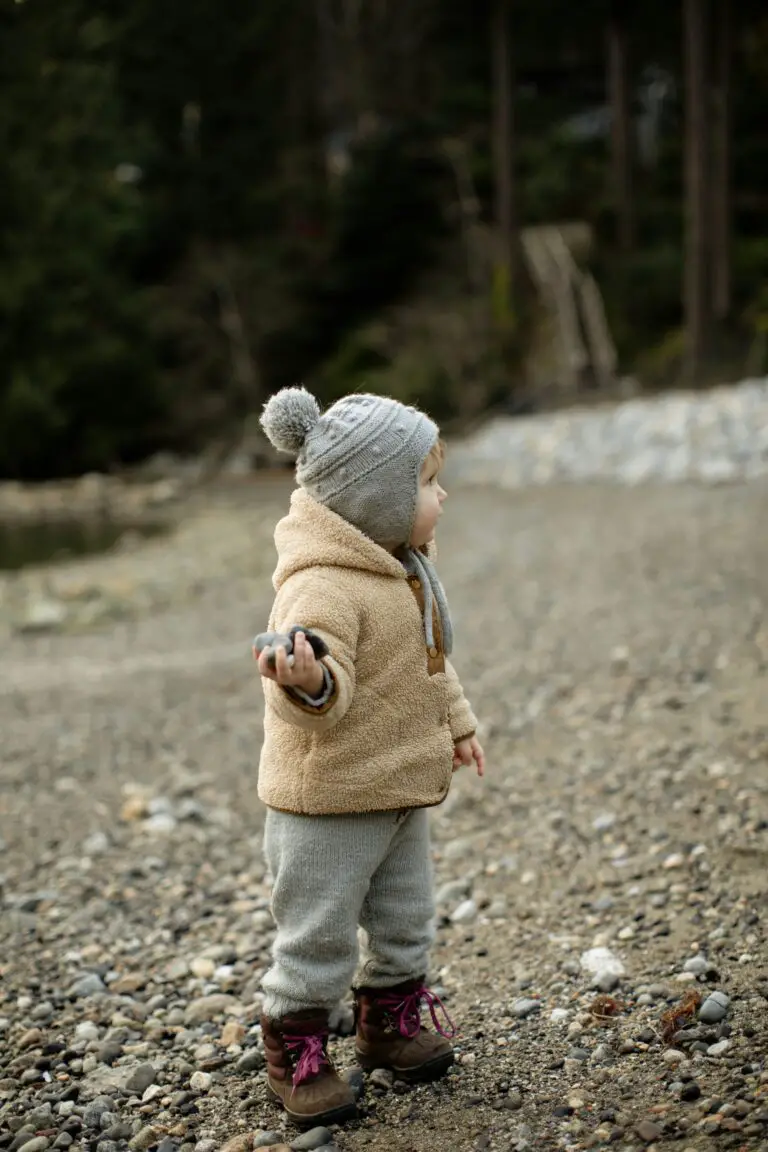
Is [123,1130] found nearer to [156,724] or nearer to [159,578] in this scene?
[156,724]

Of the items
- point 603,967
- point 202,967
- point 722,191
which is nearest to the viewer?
point 603,967

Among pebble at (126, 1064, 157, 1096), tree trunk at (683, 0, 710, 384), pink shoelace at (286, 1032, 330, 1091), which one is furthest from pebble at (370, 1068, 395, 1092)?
tree trunk at (683, 0, 710, 384)

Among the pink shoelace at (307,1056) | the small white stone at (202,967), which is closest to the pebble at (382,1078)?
the pink shoelace at (307,1056)

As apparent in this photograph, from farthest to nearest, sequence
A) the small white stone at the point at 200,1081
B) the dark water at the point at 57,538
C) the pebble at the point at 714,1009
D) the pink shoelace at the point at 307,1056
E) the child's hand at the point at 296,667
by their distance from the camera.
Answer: the dark water at the point at 57,538
the small white stone at the point at 200,1081
the pebble at the point at 714,1009
the pink shoelace at the point at 307,1056
the child's hand at the point at 296,667

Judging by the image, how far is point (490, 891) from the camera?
14.2 feet

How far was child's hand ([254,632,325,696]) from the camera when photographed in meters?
2.57

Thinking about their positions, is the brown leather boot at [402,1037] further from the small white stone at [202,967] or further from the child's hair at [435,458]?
the child's hair at [435,458]

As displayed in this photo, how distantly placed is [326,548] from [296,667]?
0.38 meters

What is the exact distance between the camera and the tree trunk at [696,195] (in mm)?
18219

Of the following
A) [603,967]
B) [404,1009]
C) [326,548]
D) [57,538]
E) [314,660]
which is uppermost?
[326,548]

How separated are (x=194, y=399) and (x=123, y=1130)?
2273 cm

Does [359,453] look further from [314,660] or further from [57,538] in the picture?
[57,538]

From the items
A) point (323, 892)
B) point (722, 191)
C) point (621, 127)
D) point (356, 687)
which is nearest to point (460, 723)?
point (356, 687)

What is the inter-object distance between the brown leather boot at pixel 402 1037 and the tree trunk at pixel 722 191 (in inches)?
705
